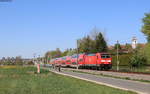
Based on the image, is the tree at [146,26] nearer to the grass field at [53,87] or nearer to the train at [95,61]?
the train at [95,61]

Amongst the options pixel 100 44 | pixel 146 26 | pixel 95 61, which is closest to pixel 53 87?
pixel 95 61

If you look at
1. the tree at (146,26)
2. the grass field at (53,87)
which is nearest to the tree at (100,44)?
the tree at (146,26)

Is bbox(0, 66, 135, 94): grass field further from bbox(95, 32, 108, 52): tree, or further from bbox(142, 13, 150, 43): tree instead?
bbox(95, 32, 108, 52): tree

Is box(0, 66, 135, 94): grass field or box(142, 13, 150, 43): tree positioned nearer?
box(0, 66, 135, 94): grass field

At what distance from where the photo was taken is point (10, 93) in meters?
17.6

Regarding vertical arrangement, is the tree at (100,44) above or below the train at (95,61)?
above

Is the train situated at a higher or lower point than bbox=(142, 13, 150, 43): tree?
lower

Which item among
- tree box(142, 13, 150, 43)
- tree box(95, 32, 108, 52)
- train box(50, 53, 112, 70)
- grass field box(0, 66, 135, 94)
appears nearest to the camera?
grass field box(0, 66, 135, 94)

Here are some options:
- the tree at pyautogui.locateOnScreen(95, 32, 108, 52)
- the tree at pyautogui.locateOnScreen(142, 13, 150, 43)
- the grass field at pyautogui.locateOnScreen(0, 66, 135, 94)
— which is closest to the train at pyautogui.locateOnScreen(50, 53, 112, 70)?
the tree at pyautogui.locateOnScreen(142, 13, 150, 43)

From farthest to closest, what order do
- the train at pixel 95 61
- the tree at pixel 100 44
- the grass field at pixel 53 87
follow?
the tree at pixel 100 44
the train at pixel 95 61
the grass field at pixel 53 87

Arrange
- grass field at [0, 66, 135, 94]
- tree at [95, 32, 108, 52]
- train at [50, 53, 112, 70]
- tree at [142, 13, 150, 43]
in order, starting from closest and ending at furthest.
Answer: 1. grass field at [0, 66, 135, 94]
2. train at [50, 53, 112, 70]
3. tree at [142, 13, 150, 43]
4. tree at [95, 32, 108, 52]

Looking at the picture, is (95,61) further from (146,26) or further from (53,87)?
(53,87)

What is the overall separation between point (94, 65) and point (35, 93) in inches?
1775

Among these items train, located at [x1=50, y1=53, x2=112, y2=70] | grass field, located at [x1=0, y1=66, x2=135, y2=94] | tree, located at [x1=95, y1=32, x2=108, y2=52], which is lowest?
grass field, located at [x1=0, y1=66, x2=135, y2=94]
